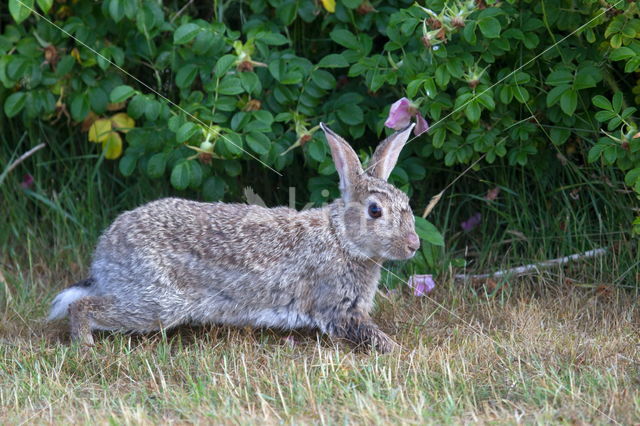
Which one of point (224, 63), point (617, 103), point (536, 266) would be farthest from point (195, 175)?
point (617, 103)

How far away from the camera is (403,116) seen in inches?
177

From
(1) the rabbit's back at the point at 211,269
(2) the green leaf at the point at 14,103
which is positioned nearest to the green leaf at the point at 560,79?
(1) the rabbit's back at the point at 211,269

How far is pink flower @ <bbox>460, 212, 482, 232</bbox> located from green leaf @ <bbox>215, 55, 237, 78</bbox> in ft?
5.24

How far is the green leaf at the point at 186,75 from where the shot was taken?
4754 millimetres

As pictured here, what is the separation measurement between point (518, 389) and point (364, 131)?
1917 millimetres

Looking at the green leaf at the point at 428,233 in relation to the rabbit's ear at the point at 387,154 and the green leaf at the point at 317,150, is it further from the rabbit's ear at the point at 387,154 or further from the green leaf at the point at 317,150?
the green leaf at the point at 317,150

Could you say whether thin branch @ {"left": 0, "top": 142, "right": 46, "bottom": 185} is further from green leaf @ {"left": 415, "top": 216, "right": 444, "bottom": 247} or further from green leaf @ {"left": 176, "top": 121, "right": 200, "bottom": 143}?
green leaf @ {"left": 415, "top": 216, "right": 444, "bottom": 247}

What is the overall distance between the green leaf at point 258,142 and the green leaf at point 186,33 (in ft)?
1.82

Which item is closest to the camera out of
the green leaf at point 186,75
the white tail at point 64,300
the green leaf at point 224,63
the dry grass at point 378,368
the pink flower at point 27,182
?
the dry grass at point 378,368

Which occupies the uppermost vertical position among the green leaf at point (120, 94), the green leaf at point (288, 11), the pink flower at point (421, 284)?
the green leaf at point (288, 11)

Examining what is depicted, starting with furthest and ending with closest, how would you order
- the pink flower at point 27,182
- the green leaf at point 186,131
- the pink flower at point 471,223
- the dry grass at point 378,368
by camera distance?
1. the pink flower at point 27,182
2. the pink flower at point 471,223
3. the green leaf at point 186,131
4. the dry grass at point 378,368

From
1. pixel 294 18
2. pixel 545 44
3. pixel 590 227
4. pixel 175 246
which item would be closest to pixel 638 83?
pixel 545 44

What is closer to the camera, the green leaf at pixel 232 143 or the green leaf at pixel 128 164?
the green leaf at pixel 232 143

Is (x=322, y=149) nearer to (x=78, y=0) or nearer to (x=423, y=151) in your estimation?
(x=423, y=151)
